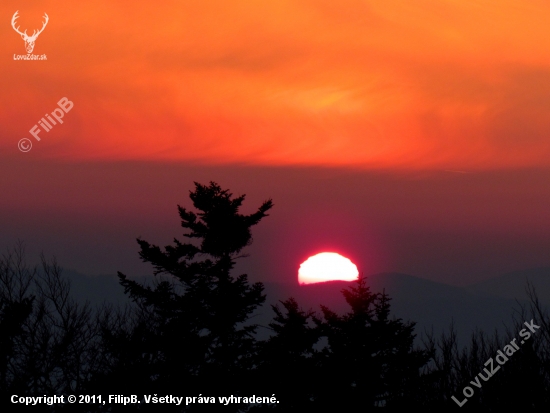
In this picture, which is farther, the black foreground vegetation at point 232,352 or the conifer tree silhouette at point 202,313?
the conifer tree silhouette at point 202,313

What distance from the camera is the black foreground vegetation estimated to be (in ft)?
86.2

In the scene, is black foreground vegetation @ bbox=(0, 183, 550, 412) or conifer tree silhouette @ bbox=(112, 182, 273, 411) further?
conifer tree silhouette @ bbox=(112, 182, 273, 411)

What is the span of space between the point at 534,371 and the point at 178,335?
17204 mm

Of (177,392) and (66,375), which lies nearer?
(66,375)

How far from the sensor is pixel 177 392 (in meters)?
31.7

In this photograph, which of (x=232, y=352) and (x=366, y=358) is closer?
(x=366, y=358)

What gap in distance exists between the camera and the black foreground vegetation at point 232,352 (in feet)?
86.2

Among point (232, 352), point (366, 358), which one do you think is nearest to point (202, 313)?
point (232, 352)

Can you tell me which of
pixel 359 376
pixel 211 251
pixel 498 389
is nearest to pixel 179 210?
pixel 211 251

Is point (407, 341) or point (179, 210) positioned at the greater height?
point (179, 210)

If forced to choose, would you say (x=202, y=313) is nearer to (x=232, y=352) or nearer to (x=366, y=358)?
(x=232, y=352)

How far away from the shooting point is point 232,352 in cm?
3234

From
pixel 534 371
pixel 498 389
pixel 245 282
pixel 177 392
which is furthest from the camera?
pixel 245 282

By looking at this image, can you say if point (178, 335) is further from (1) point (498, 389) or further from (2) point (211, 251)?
(1) point (498, 389)
